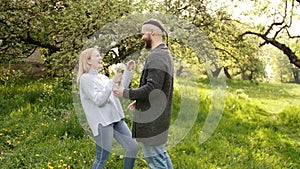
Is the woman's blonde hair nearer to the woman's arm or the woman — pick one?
the woman

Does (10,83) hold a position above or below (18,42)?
below

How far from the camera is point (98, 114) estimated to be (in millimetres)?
3756

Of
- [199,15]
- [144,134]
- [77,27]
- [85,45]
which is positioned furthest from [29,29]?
[144,134]

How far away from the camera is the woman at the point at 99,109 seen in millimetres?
3711

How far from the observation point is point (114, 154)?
16.8 ft

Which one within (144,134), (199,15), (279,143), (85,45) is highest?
(199,15)

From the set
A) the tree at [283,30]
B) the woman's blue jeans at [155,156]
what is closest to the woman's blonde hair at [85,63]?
the woman's blue jeans at [155,156]

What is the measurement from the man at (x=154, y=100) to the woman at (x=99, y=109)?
41cm

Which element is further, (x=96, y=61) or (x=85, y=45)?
(x=85, y=45)

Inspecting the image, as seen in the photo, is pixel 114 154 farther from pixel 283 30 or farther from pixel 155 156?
pixel 283 30

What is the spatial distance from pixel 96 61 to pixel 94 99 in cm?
48

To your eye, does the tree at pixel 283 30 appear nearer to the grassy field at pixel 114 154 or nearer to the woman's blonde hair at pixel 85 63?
the grassy field at pixel 114 154

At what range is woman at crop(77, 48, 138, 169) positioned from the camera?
12.2 feet

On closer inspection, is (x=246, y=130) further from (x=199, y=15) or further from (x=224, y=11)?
(x=224, y=11)
